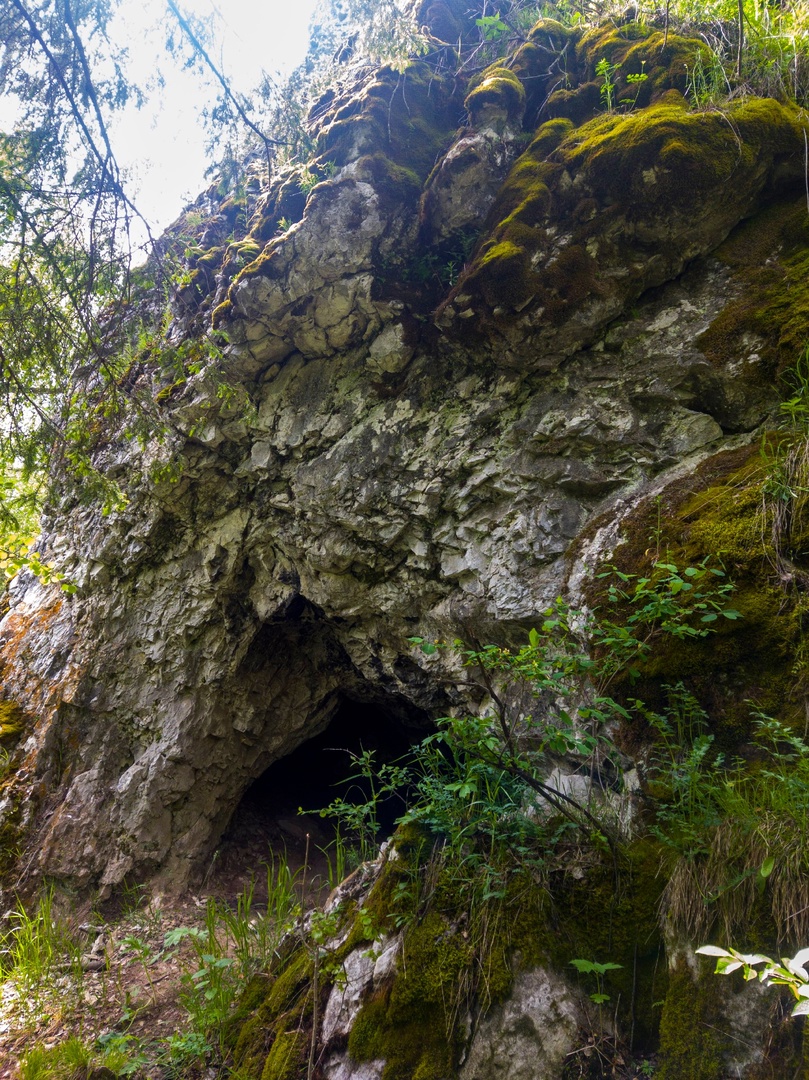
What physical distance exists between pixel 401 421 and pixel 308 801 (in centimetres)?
448

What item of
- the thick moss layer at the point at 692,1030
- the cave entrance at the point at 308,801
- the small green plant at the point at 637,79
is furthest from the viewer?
the cave entrance at the point at 308,801

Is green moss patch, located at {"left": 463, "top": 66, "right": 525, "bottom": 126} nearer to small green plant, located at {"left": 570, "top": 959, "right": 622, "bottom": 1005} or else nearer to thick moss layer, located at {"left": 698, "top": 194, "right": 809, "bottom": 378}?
thick moss layer, located at {"left": 698, "top": 194, "right": 809, "bottom": 378}

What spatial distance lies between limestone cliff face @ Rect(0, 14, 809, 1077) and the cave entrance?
45 cm

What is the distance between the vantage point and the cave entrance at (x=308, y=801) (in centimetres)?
512

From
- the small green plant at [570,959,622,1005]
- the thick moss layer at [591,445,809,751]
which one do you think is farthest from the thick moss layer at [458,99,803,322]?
the small green plant at [570,959,622,1005]

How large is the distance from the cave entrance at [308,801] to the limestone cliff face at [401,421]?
45cm

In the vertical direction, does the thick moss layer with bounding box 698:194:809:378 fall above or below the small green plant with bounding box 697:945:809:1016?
above

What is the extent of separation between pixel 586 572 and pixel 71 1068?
3216 millimetres

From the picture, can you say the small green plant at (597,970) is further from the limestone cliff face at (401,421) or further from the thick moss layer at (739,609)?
the limestone cliff face at (401,421)

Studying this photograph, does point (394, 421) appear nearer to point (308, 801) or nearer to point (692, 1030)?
point (692, 1030)

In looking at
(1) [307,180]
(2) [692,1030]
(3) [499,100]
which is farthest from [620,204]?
(2) [692,1030]

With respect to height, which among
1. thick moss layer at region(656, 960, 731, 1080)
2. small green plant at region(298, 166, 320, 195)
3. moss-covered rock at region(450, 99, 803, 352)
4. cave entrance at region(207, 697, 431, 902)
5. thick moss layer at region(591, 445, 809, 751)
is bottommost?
cave entrance at region(207, 697, 431, 902)

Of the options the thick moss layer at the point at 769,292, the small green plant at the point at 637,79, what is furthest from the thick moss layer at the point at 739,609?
the small green plant at the point at 637,79

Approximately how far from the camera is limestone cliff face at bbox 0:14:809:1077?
10.7ft
